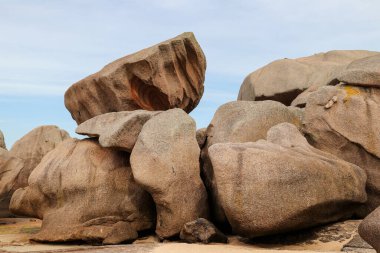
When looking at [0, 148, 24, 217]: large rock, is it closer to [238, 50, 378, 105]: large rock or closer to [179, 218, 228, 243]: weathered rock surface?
[179, 218, 228, 243]: weathered rock surface

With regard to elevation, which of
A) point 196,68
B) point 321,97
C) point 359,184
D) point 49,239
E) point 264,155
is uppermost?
point 196,68

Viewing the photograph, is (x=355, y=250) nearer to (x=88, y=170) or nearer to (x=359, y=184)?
(x=359, y=184)

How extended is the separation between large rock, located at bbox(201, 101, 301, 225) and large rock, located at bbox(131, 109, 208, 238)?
0.49m

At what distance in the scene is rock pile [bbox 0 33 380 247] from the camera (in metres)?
9.87

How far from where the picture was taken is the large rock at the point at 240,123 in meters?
12.3

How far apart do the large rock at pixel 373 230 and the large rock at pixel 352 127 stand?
475 cm

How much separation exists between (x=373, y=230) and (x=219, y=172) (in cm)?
350

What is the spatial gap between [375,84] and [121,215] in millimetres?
6971

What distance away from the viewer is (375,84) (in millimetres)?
12195

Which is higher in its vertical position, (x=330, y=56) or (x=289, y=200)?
(x=330, y=56)

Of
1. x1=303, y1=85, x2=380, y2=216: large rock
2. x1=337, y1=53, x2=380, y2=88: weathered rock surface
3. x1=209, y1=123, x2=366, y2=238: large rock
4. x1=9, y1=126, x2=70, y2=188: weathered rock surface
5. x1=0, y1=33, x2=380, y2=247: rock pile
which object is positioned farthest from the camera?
x1=9, y1=126, x2=70, y2=188: weathered rock surface

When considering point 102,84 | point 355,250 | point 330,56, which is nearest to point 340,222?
point 355,250

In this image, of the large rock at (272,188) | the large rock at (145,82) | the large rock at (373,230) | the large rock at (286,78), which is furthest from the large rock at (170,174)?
the large rock at (286,78)

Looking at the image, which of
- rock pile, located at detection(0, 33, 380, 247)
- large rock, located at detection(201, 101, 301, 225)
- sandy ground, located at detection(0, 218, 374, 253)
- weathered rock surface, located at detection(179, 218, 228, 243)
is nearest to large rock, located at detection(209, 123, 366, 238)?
rock pile, located at detection(0, 33, 380, 247)
